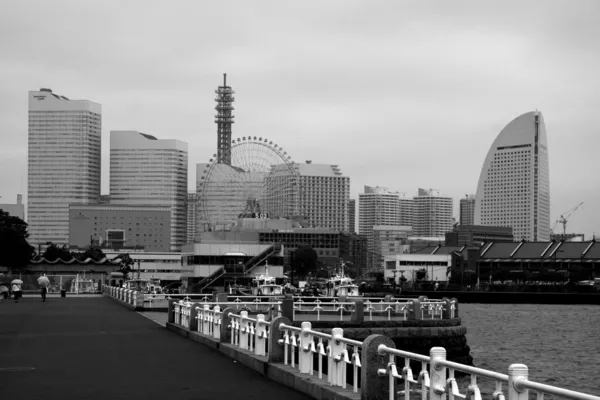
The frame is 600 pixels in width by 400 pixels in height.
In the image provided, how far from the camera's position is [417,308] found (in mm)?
54750

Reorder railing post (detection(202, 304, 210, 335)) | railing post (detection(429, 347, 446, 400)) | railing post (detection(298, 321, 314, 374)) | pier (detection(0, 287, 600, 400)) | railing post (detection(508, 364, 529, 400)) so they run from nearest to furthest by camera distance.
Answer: railing post (detection(508, 364, 529, 400))
railing post (detection(429, 347, 446, 400))
pier (detection(0, 287, 600, 400))
railing post (detection(298, 321, 314, 374))
railing post (detection(202, 304, 210, 335))

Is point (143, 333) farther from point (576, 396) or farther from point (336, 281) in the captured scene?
point (336, 281)

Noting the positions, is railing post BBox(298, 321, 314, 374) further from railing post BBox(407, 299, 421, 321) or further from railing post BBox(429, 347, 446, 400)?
railing post BBox(407, 299, 421, 321)

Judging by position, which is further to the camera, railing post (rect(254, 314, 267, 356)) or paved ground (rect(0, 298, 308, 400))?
railing post (rect(254, 314, 267, 356))

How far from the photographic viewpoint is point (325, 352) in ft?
71.3

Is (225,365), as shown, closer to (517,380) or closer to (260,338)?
(260,338)

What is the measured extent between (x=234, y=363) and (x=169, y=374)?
11.3 ft

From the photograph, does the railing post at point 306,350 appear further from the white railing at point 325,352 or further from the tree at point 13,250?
the tree at point 13,250

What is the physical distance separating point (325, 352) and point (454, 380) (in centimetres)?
842

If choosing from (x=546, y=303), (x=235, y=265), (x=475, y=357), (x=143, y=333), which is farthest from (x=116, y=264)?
(x=143, y=333)

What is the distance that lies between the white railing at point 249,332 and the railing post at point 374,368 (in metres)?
8.34

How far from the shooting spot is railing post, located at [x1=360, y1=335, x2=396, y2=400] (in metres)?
16.3

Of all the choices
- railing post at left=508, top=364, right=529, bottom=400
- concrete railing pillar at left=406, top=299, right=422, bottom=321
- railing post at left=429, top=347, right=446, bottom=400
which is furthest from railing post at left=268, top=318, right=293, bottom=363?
concrete railing pillar at left=406, top=299, right=422, bottom=321

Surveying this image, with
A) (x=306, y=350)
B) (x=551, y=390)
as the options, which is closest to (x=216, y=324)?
(x=306, y=350)
